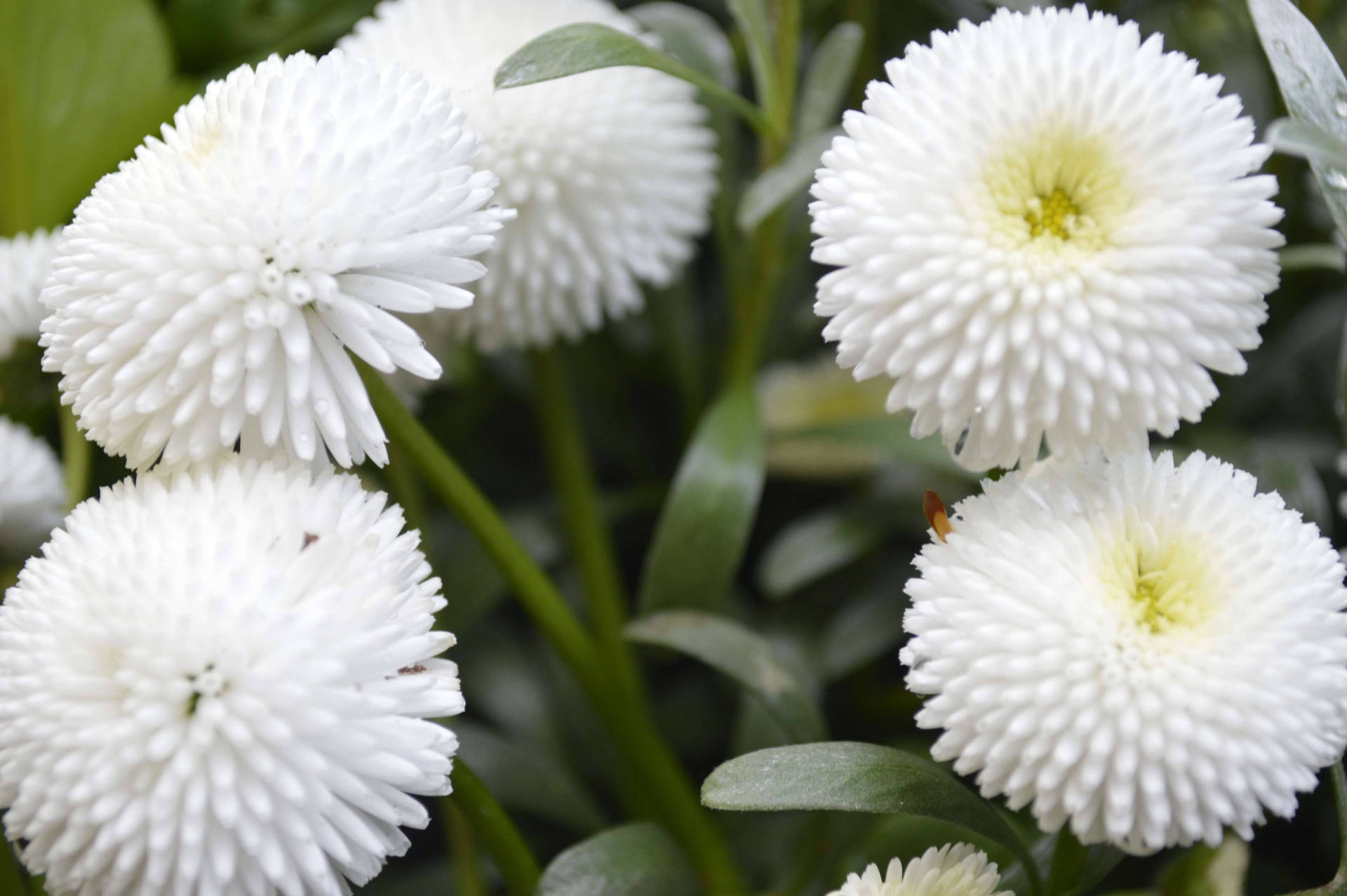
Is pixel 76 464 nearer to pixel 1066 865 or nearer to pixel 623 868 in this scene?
pixel 623 868

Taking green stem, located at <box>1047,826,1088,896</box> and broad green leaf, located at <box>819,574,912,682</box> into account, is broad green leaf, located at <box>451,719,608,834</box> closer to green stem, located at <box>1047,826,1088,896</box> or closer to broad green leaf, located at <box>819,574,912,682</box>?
broad green leaf, located at <box>819,574,912,682</box>

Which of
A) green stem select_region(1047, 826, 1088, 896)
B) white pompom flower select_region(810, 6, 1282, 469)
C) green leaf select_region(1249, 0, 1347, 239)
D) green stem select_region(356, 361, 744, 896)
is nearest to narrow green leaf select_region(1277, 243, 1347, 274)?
green leaf select_region(1249, 0, 1347, 239)

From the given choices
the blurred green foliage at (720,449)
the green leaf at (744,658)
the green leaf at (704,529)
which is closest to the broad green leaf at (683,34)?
the blurred green foliage at (720,449)

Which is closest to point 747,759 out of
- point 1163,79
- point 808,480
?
point 1163,79

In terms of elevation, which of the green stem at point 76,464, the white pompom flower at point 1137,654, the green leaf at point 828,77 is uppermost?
the green leaf at point 828,77

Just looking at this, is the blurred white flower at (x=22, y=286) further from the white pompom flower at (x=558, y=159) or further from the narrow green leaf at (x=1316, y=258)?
the narrow green leaf at (x=1316, y=258)

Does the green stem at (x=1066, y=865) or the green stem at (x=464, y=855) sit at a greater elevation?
the green stem at (x=1066, y=865)

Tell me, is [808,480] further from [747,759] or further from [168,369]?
[168,369]

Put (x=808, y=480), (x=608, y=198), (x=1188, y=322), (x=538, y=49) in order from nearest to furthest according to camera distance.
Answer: (x=1188, y=322), (x=538, y=49), (x=608, y=198), (x=808, y=480)
